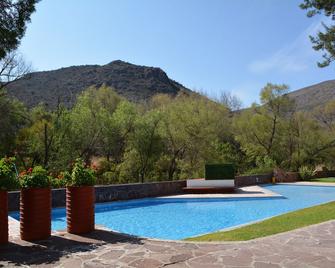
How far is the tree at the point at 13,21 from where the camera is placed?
739cm

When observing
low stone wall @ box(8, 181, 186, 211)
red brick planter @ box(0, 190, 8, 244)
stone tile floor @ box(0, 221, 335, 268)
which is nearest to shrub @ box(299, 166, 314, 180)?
low stone wall @ box(8, 181, 186, 211)

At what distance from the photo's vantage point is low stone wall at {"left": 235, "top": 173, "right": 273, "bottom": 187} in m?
24.7

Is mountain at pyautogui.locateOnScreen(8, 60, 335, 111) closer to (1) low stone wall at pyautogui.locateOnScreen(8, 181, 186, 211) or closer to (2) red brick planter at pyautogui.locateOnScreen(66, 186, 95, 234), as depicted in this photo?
(1) low stone wall at pyautogui.locateOnScreen(8, 181, 186, 211)

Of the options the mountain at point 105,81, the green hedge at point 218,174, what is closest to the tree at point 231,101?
the mountain at point 105,81

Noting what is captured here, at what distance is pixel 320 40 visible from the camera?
15648mm

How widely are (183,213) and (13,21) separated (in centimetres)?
1052

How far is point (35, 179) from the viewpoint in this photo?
24.6 ft

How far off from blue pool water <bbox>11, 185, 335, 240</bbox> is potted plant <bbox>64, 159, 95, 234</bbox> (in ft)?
12.6

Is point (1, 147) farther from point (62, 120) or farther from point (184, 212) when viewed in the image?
point (184, 212)

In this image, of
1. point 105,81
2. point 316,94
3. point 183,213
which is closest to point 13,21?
point 183,213

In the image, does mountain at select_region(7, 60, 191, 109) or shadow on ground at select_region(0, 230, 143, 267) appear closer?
shadow on ground at select_region(0, 230, 143, 267)

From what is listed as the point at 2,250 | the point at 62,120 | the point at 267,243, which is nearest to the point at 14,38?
the point at 2,250

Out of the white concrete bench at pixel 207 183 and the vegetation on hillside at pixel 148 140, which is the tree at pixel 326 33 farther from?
the vegetation on hillside at pixel 148 140

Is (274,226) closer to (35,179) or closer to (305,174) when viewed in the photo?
(35,179)
